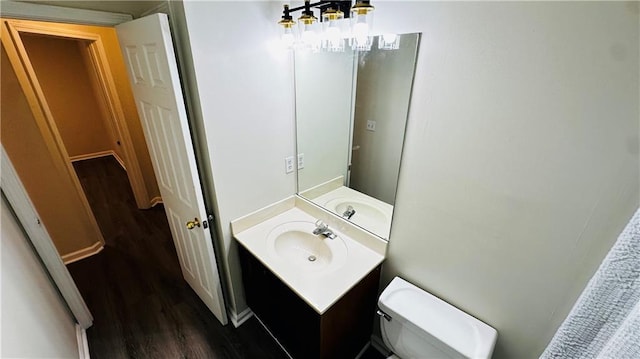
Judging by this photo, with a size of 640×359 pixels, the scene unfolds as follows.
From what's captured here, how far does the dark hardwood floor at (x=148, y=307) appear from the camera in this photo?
5.46ft

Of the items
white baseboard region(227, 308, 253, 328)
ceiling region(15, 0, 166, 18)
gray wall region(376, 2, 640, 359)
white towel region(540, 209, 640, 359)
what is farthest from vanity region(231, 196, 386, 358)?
ceiling region(15, 0, 166, 18)

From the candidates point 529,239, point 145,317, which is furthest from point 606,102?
point 145,317

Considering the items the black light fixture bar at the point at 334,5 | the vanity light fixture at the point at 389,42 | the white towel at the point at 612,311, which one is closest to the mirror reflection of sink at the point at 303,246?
the white towel at the point at 612,311

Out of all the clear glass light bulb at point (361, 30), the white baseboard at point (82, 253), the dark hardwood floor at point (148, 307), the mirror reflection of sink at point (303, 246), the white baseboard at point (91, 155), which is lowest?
the dark hardwood floor at point (148, 307)

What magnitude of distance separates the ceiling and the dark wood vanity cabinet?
137cm

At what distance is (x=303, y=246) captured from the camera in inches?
64.2

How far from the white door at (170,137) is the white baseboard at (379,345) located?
1.03 metres

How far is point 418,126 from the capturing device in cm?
110

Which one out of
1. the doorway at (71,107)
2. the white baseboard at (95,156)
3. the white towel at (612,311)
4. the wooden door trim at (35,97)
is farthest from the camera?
the white baseboard at (95,156)

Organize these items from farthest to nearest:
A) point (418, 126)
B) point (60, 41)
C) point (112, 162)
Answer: point (112, 162), point (60, 41), point (418, 126)

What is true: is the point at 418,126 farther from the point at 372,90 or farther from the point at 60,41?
the point at 60,41

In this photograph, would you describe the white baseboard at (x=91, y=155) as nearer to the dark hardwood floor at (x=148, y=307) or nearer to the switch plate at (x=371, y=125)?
the dark hardwood floor at (x=148, y=307)

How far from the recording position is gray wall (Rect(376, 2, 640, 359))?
2.34 ft

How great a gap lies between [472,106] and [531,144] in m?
0.23
